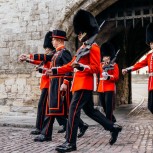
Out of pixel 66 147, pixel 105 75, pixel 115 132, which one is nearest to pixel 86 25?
pixel 115 132

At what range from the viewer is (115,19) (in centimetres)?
882

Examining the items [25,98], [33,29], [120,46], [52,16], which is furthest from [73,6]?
[120,46]

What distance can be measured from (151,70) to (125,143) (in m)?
1.19

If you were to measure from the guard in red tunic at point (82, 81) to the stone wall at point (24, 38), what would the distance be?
3.80 metres

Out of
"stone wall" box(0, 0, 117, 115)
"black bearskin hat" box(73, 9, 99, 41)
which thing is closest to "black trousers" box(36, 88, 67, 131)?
"black bearskin hat" box(73, 9, 99, 41)

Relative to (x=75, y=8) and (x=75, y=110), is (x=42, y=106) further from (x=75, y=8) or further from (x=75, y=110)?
(x=75, y=8)

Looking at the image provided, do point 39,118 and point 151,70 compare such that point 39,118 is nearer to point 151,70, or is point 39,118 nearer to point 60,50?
point 60,50

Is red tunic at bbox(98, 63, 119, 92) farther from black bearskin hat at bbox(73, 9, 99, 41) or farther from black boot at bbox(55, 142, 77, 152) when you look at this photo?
black boot at bbox(55, 142, 77, 152)

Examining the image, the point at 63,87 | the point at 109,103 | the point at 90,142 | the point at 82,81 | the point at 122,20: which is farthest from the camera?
Result: the point at 122,20

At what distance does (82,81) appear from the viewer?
4.49 meters

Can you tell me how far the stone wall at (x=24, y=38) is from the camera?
858cm

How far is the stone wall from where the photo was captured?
338 inches

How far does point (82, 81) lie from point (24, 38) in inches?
187

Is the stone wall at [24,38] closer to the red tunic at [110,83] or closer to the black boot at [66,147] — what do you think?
the red tunic at [110,83]
